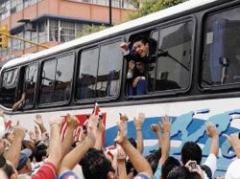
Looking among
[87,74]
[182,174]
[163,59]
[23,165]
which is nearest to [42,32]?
[87,74]

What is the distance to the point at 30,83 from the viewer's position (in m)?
13.3

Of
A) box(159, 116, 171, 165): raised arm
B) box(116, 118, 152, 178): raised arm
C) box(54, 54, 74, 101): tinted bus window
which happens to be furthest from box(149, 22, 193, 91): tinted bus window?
box(116, 118, 152, 178): raised arm

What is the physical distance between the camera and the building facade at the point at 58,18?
153ft

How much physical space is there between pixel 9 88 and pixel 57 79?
3095mm

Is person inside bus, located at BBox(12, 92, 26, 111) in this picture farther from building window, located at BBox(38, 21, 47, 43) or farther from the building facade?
building window, located at BBox(38, 21, 47, 43)

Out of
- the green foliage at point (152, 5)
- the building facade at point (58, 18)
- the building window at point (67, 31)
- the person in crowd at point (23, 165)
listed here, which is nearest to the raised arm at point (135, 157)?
the person in crowd at point (23, 165)

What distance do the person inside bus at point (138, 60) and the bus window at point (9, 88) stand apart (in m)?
5.46

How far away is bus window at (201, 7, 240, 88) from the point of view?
7133mm

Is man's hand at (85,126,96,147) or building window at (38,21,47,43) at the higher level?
building window at (38,21,47,43)

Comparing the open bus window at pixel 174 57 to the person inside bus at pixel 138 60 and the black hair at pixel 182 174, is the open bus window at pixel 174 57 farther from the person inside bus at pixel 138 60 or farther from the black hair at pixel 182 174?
the black hair at pixel 182 174

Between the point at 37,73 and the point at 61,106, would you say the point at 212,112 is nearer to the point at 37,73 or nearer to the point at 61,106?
the point at 61,106

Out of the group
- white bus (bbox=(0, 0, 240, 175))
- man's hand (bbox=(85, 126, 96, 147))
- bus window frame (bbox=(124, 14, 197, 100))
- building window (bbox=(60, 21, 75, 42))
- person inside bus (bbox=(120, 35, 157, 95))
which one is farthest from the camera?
building window (bbox=(60, 21, 75, 42))

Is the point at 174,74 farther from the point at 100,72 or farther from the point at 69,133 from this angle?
the point at 69,133

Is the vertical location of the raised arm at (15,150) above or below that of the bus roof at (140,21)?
below
